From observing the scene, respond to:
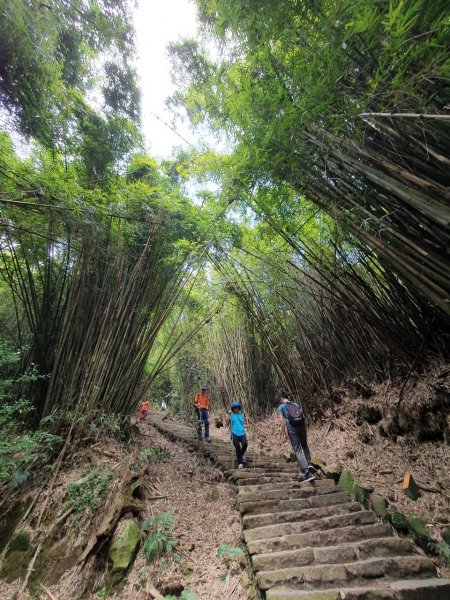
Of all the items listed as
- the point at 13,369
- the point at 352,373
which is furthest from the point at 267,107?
the point at 13,369

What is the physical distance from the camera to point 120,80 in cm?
453

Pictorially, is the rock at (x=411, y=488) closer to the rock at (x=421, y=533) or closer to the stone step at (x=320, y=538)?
the rock at (x=421, y=533)

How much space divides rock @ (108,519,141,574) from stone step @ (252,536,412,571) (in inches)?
37.4

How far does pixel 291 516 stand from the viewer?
7.19 feet

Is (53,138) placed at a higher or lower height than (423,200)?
higher

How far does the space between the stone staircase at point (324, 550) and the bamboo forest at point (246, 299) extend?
15mm

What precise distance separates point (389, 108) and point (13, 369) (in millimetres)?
4318

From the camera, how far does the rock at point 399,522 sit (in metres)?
2.13

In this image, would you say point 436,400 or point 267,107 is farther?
point 436,400

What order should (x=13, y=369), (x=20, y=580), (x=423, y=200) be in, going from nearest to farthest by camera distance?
1. (x=423, y=200)
2. (x=20, y=580)
3. (x=13, y=369)

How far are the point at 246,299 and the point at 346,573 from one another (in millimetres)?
3054

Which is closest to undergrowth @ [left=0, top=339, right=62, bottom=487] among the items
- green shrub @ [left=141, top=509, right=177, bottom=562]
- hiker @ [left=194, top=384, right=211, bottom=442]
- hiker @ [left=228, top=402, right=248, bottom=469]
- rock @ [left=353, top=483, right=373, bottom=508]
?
green shrub @ [left=141, top=509, right=177, bottom=562]

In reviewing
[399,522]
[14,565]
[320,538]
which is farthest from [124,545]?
[399,522]

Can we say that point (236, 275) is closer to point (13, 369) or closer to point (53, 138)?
point (53, 138)
